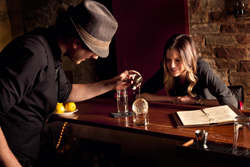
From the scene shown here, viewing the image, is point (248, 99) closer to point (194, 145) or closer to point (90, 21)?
point (194, 145)

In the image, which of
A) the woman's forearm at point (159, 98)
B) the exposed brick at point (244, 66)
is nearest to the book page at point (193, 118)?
the woman's forearm at point (159, 98)

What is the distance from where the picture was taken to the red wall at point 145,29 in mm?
3314

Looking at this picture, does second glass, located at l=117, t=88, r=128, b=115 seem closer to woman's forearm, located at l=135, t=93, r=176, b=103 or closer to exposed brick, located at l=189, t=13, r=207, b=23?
woman's forearm, located at l=135, t=93, r=176, b=103

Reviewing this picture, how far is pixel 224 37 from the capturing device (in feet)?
10.2

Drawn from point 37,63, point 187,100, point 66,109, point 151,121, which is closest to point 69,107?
point 66,109

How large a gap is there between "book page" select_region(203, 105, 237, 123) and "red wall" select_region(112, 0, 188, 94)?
1872mm

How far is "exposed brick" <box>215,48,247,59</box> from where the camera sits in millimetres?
3029

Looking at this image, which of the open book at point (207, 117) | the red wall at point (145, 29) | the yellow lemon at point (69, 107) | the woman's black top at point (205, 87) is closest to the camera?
the open book at point (207, 117)

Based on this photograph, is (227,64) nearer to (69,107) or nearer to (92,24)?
(69,107)

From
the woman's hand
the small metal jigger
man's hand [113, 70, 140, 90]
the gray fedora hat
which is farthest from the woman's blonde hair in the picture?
the small metal jigger

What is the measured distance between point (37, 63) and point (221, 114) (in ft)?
3.57

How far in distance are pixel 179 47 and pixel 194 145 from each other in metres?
1.34

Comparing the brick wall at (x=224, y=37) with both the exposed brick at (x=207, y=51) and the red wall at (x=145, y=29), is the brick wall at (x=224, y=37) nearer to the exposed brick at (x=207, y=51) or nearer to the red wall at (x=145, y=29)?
the exposed brick at (x=207, y=51)

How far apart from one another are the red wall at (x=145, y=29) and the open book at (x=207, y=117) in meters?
1.88
